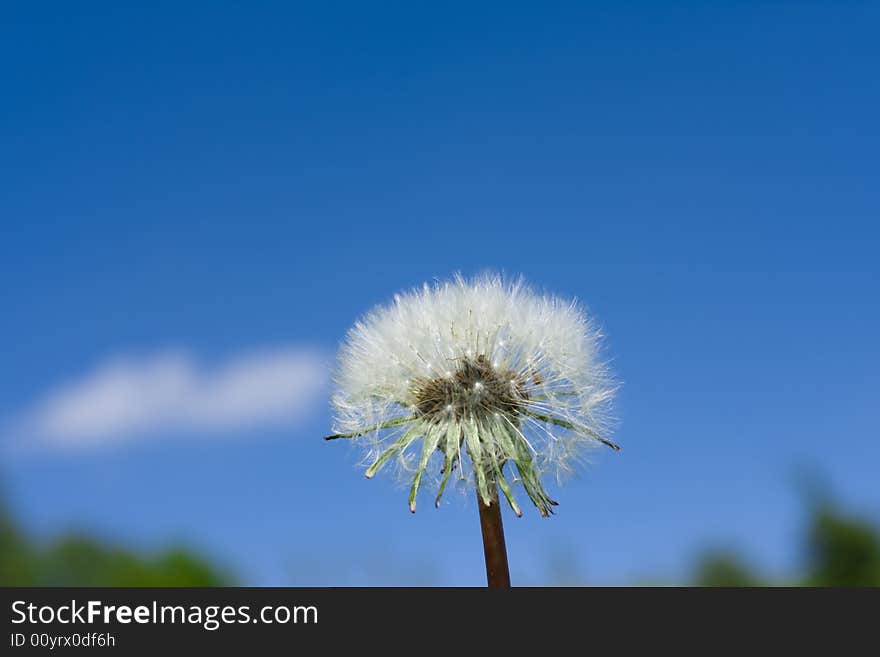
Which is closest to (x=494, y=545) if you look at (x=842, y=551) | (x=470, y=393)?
(x=470, y=393)

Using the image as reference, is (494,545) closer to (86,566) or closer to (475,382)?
(475,382)

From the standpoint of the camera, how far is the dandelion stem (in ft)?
15.7

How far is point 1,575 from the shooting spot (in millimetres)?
33438

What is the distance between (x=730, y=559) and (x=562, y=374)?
27448 millimetres

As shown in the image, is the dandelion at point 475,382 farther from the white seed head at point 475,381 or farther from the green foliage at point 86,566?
the green foliage at point 86,566

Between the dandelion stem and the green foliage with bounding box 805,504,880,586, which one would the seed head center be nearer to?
the dandelion stem

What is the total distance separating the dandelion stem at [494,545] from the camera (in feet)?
15.7

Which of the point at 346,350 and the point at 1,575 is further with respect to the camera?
the point at 1,575

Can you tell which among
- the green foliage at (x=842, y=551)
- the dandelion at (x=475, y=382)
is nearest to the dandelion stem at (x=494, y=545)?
the dandelion at (x=475, y=382)

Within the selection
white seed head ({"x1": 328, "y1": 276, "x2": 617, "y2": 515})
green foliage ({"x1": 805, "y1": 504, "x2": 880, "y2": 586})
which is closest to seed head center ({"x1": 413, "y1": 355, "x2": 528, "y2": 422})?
white seed head ({"x1": 328, "y1": 276, "x2": 617, "y2": 515})
